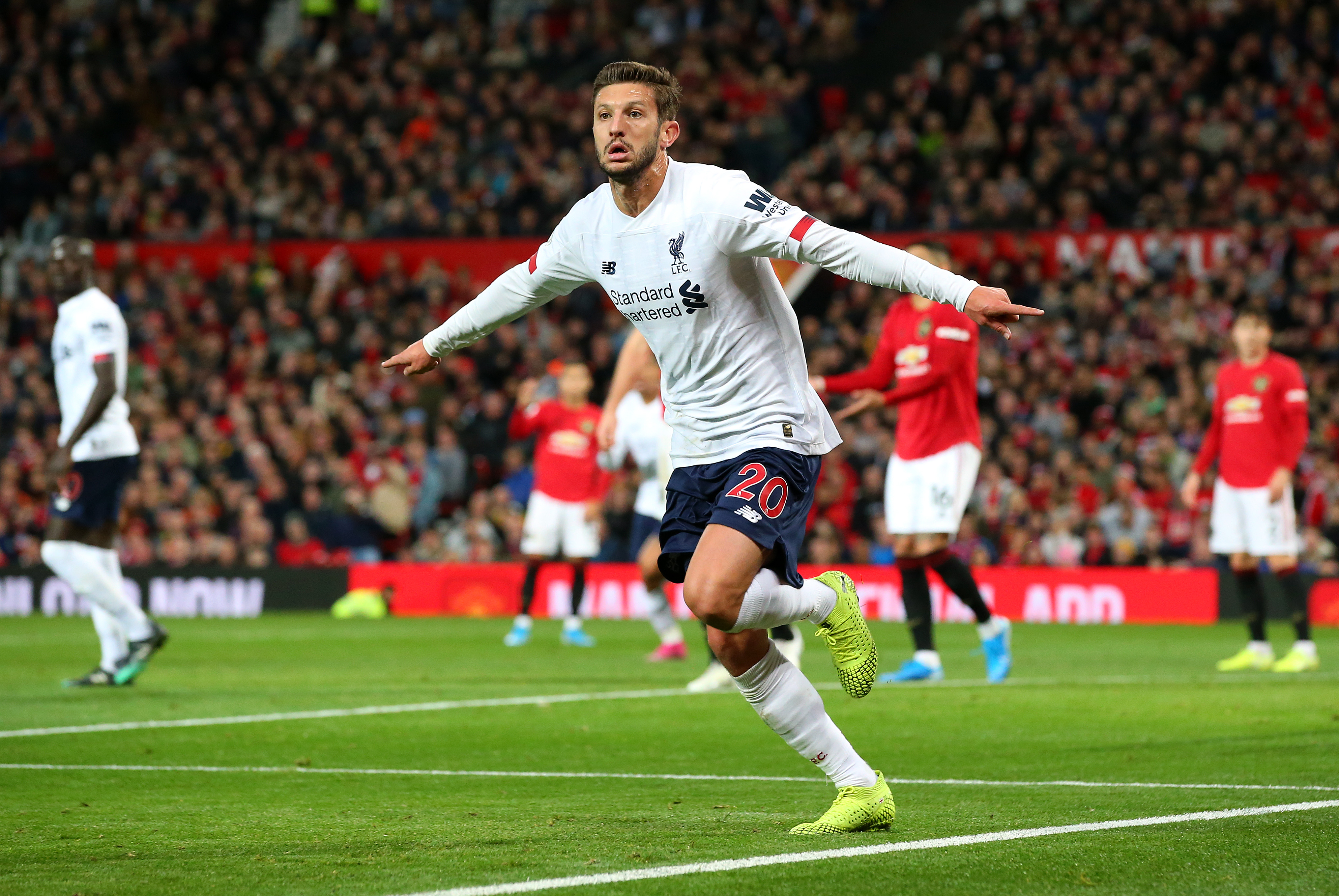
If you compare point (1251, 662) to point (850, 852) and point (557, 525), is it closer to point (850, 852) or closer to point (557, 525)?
point (557, 525)

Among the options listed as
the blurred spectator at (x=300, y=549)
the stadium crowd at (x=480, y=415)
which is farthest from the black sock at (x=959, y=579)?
the blurred spectator at (x=300, y=549)

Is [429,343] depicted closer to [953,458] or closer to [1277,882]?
[1277,882]

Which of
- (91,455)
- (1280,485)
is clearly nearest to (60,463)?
(91,455)

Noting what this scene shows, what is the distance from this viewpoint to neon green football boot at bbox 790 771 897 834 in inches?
217

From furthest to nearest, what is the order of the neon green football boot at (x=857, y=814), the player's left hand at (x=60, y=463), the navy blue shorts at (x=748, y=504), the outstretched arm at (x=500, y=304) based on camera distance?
the player's left hand at (x=60, y=463) < the outstretched arm at (x=500, y=304) < the navy blue shorts at (x=748, y=504) < the neon green football boot at (x=857, y=814)

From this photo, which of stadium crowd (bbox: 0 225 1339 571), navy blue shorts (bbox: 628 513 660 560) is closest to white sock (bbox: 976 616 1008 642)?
navy blue shorts (bbox: 628 513 660 560)

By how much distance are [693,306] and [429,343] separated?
108 cm

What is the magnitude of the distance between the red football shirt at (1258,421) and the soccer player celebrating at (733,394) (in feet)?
24.2

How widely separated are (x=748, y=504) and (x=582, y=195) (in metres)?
20.0

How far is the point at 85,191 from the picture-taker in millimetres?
27828

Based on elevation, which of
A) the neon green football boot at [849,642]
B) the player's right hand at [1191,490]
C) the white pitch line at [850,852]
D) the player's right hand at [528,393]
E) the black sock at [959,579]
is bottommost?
the white pitch line at [850,852]

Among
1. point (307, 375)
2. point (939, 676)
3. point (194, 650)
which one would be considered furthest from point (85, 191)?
point (939, 676)

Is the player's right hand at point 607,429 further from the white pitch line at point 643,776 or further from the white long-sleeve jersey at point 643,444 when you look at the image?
the white pitch line at point 643,776

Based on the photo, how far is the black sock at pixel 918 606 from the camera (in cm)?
1121
